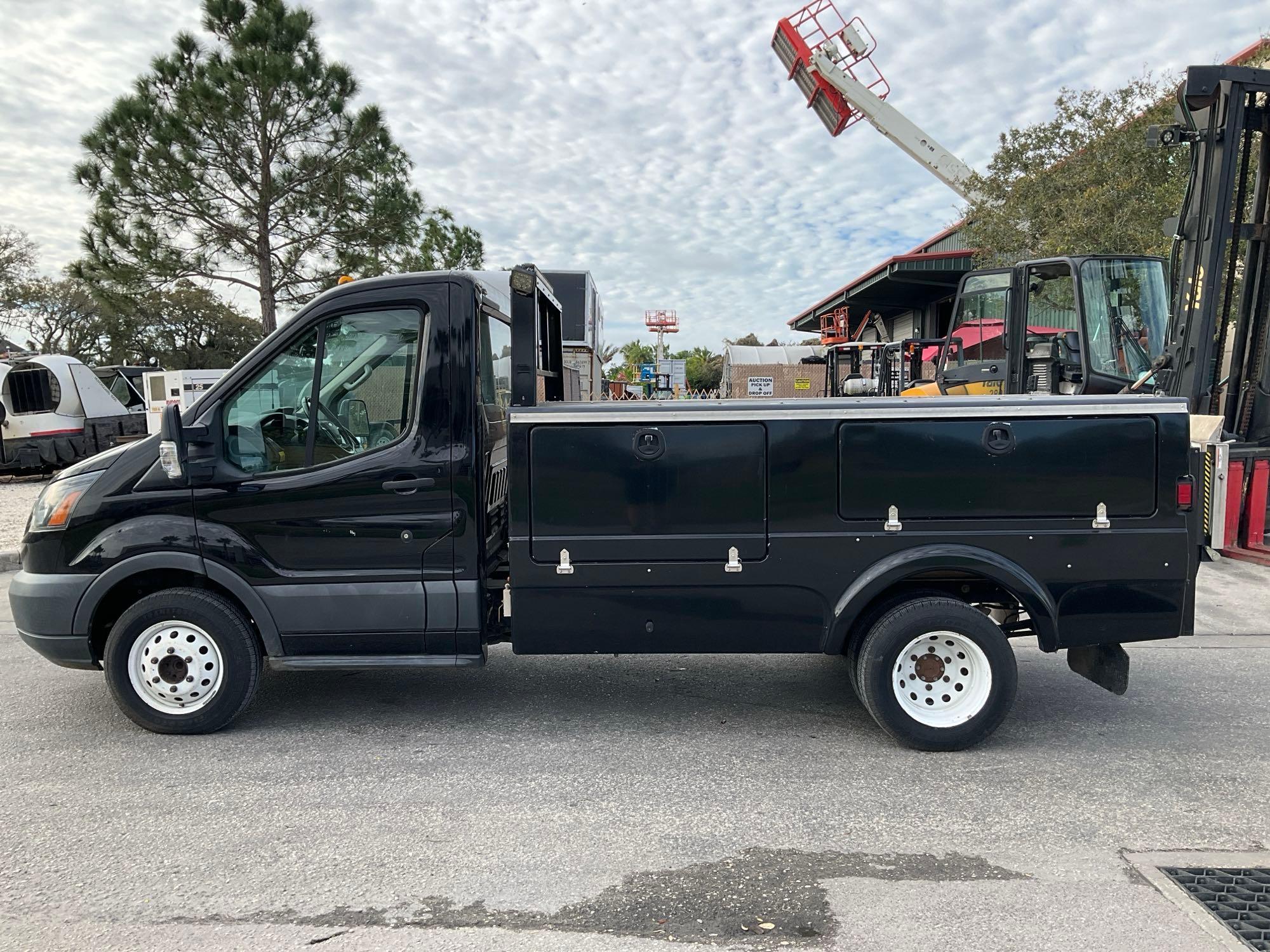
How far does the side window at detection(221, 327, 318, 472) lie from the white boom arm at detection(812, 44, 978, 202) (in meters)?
28.9

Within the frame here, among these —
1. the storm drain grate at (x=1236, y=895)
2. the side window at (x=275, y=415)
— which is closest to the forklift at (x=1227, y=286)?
the storm drain grate at (x=1236, y=895)

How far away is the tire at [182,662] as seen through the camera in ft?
15.0

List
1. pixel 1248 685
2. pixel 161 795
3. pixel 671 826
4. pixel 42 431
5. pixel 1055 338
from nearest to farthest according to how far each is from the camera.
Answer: pixel 671 826 < pixel 161 795 < pixel 1248 685 < pixel 1055 338 < pixel 42 431

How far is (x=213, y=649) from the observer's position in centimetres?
465

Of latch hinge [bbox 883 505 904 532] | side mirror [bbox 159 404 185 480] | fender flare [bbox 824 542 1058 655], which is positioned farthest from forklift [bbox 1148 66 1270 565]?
side mirror [bbox 159 404 185 480]

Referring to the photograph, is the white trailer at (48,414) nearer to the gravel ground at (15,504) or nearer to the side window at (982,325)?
the gravel ground at (15,504)

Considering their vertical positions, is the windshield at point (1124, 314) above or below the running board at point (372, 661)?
above

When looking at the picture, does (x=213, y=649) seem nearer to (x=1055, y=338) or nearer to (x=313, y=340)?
(x=313, y=340)

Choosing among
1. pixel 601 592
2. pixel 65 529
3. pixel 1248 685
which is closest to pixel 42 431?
pixel 65 529

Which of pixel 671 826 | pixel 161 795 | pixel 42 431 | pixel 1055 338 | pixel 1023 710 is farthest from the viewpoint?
pixel 42 431

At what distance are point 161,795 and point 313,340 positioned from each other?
7.33ft

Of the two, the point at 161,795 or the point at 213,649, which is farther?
the point at 213,649

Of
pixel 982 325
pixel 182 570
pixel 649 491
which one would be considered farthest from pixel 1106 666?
pixel 982 325

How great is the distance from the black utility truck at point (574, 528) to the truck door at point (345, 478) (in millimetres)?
13
